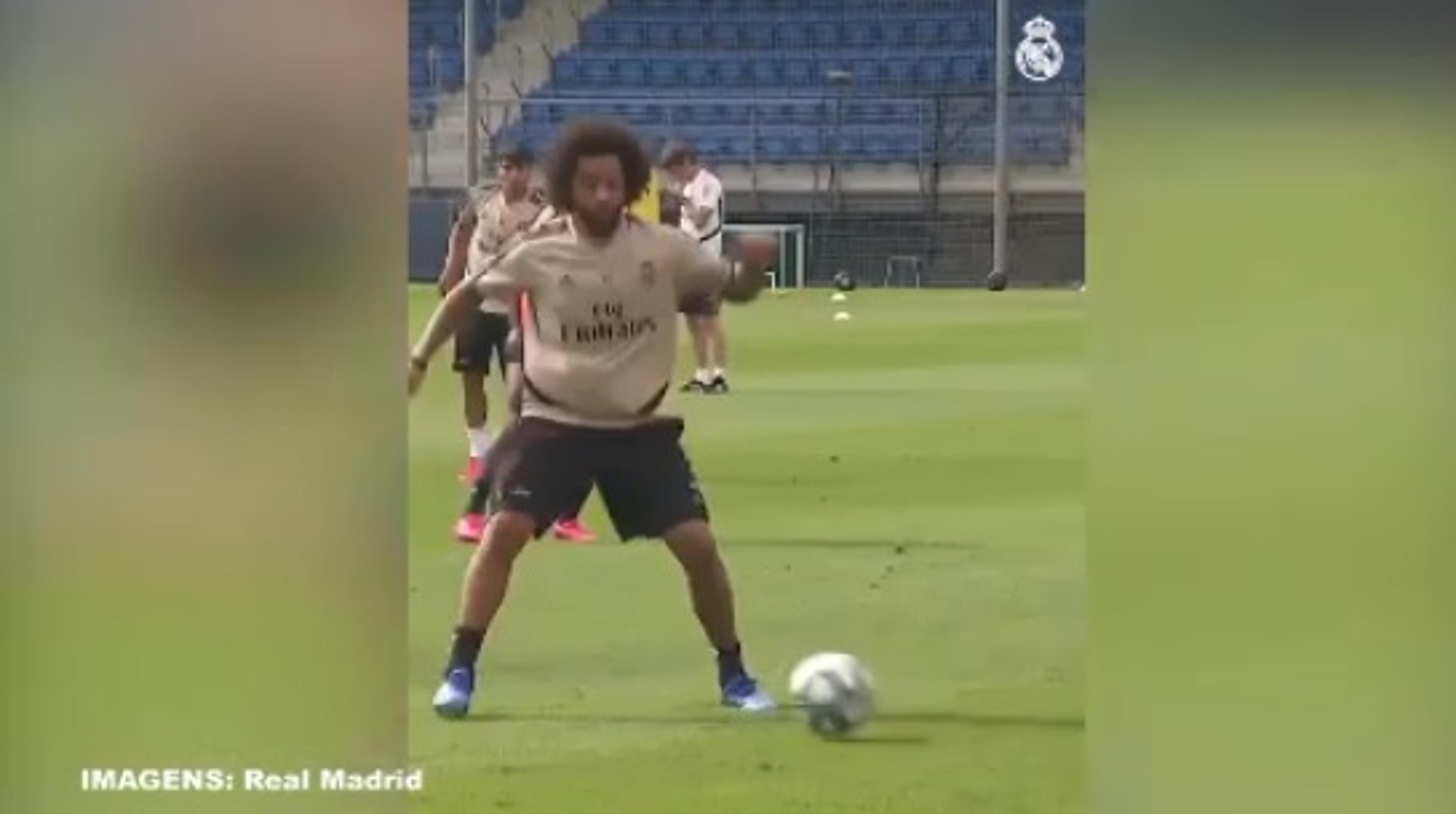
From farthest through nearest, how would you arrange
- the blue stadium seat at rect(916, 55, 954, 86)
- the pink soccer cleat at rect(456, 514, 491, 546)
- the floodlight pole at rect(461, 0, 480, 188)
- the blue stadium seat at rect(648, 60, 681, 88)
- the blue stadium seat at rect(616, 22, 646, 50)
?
the blue stadium seat at rect(916, 55, 954, 86)
the blue stadium seat at rect(648, 60, 681, 88)
the blue stadium seat at rect(616, 22, 646, 50)
the floodlight pole at rect(461, 0, 480, 188)
the pink soccer cleat at rect(456, 514, 491, 546)

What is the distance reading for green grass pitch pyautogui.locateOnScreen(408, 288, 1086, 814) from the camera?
573 cm

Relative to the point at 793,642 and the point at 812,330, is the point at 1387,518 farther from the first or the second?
the point at 812,330

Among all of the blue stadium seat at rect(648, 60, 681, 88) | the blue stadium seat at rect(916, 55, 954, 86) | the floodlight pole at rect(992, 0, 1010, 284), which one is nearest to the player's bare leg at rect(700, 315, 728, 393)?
the blue stadium seat at rect(648, 60, 681, 88)

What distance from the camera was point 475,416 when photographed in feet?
37.9

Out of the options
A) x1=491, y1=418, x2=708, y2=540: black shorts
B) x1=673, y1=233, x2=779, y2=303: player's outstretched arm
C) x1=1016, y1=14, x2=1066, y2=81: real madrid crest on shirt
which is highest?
x1=1016, y1=14, x2=1066, y2=81: real madrid crest on shirt

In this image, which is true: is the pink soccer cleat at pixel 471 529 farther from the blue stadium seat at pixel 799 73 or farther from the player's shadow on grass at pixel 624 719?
the blue stadium seat at pixel 799 73

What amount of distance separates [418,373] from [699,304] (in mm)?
763

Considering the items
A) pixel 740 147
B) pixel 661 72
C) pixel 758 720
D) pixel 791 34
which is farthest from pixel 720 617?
pixel 740 147

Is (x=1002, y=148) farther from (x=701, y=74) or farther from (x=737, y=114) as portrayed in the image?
(x=701, y=74)

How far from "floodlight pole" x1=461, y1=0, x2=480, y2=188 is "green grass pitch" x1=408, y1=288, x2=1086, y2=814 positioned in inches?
282

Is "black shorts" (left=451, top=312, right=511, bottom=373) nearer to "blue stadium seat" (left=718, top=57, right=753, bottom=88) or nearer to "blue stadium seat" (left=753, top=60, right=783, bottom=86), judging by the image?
"blue stadium seat" (left=718, top=57, right=753, bottom=88)

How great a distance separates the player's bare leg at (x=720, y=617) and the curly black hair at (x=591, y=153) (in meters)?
0.83

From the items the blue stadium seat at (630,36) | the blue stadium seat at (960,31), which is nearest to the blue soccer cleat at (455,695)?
the blue stadium seat at (630,36)

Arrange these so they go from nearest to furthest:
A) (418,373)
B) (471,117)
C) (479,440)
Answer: (418,373), (479,440), (471,117)
